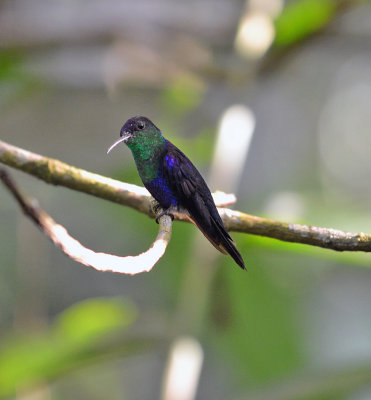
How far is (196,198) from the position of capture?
3.04ft

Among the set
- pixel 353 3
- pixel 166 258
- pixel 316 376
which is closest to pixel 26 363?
pixel 316 376

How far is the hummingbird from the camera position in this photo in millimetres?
941

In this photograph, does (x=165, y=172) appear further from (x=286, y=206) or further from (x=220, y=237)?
(x=286, y=206)

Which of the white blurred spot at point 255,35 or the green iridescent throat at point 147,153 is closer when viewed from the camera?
the green iridescent throat at point 147,153

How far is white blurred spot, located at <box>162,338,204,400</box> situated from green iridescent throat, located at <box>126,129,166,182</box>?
2.02ft

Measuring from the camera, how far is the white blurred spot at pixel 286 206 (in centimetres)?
163

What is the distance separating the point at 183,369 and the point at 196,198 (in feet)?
2.33

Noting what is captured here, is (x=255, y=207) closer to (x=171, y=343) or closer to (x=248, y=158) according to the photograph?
(x=171, y=343)

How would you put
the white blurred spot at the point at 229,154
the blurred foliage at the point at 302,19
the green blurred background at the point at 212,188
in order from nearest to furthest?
1. the green blurred background at the point at 212,188
2. the white blurred spot at the point at 229,154
3. the blurred foliage at the point at 302,19

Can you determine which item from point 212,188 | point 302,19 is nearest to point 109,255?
point 212,188

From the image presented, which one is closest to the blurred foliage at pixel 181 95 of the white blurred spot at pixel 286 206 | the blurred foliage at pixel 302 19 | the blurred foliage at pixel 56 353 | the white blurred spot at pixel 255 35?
the white blurred spot at pixel 255 35

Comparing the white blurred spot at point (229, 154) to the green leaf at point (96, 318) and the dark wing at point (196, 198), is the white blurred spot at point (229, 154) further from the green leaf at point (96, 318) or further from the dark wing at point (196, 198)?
the dark wing at point (196, 198)

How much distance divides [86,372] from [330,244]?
2.43 metres

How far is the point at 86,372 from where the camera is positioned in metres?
3.06
